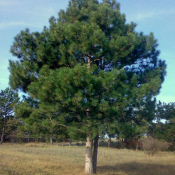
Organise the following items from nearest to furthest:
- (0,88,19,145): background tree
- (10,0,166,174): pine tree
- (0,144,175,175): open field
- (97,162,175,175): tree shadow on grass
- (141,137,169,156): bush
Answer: (10,0,166,174): pine tree, (0,144,175,175): open field, (97,162,175,175): tree shadow on grass, (141,137,169,156): bush, (0,88,19,145): background tree

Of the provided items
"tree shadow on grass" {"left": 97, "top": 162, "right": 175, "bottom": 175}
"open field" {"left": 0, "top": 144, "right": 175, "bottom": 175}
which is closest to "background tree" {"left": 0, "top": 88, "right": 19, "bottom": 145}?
"open field" {"left": 0, "top": 144, "right": 175, "bottom": 175}

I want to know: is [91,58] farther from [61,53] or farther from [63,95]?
[63,95]

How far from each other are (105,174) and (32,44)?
7387 millimetres

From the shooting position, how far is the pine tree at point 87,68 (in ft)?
28.4

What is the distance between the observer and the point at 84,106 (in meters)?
8.70

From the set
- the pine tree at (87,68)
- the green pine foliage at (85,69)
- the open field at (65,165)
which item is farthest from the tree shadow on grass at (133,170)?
the green pine foliage at (85,69)

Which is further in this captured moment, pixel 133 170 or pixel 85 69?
pixel 133 170

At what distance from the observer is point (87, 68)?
9203 mm

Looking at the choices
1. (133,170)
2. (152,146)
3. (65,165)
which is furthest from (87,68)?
(152,146)

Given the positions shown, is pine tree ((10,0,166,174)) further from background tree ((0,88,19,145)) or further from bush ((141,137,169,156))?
background tree ((0,88,19,145))

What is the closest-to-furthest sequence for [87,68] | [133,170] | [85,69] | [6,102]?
[85,69]
[87,68]
[133,170]
[6,102]

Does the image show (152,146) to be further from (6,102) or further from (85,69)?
(6,102)

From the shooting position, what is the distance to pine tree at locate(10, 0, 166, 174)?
8.65 m

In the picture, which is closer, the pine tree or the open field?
the pine tree
